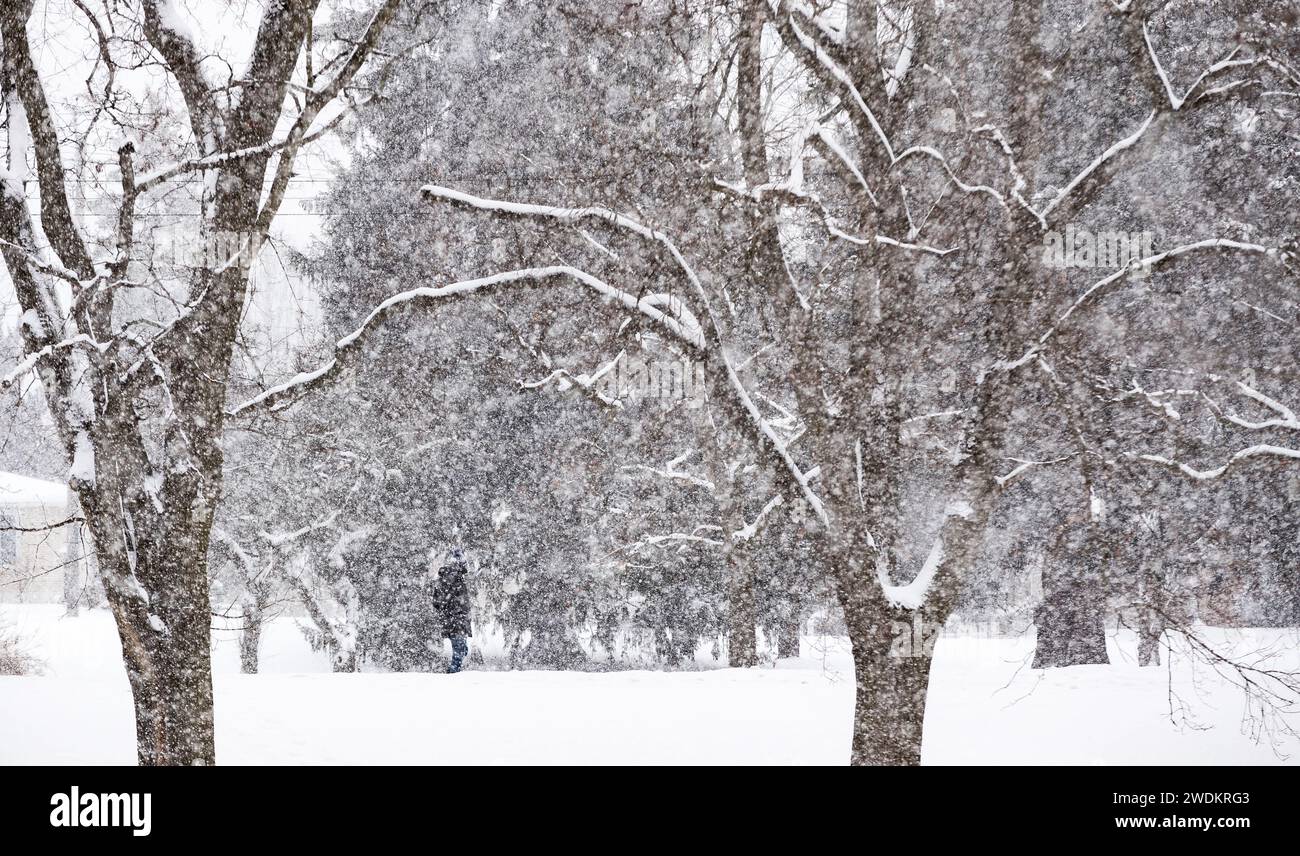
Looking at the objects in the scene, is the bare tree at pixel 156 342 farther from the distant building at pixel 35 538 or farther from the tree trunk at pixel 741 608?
the distant building at pixel 35 538

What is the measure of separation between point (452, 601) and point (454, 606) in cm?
8

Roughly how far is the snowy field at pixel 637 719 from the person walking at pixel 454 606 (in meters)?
2.16

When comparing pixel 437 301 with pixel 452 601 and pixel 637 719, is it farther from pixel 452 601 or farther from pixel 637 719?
pixel 452 601

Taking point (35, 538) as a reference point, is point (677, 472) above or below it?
above

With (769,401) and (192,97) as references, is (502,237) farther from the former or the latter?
(192,97)

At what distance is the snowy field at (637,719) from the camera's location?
280 inches

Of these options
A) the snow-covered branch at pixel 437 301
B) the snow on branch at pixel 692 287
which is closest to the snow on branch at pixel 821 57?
the snow on branch at pixel 692 287

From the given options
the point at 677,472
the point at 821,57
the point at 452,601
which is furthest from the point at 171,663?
the point at 677,472

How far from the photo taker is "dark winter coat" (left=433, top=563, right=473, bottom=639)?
12.1 metres

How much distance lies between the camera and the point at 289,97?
5.72m

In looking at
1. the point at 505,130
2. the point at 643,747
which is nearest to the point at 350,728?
the point at 643,747

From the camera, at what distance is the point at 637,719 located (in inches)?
316
